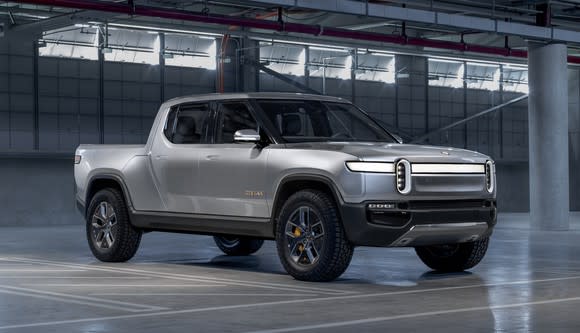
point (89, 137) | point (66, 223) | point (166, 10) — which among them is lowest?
point (66, 223)

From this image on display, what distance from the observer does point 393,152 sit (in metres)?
9.89

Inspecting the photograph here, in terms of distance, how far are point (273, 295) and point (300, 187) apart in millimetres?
1692

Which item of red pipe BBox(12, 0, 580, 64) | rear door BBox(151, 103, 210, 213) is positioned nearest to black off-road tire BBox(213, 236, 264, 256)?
rear door BBox(151, 103, 210, 213)

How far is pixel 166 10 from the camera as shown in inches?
787

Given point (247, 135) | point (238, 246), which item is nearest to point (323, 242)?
point (247, 135)

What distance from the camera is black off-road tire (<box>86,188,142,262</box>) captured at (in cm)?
1247

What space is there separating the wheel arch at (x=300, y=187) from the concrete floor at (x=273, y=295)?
2.38 ft

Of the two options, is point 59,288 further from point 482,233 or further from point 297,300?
point 482,233

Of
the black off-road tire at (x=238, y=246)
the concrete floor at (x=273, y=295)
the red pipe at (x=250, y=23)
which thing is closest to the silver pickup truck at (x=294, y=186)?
the concrete floor at (x=273, y=295)

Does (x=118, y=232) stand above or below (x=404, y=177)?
below

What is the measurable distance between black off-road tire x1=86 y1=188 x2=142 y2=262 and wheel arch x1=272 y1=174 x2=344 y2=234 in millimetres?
2553

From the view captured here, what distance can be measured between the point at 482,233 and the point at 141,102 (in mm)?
18824

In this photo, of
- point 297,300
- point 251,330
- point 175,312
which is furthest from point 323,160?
point 251,330

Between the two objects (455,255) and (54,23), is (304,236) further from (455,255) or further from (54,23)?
(54,23)
